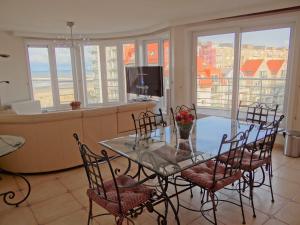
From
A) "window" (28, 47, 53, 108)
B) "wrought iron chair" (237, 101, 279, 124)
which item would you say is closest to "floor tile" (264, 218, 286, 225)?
"wrought iron chair" (237, 101, 279, 124)

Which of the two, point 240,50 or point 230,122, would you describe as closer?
point 230,122

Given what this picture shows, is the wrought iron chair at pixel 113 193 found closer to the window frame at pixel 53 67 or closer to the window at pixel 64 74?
the window frame at pixel 53 67

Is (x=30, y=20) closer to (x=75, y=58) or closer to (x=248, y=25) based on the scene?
(x=75, y=58)

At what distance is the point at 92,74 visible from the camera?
7.34 meters

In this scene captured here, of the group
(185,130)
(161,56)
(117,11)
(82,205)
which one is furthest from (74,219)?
(161,56)

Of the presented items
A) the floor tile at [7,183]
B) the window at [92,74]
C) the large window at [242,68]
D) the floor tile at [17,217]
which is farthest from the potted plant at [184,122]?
the window at [92,74]

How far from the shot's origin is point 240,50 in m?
4.65

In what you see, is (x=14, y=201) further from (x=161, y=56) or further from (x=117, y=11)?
(x=161, y=56)

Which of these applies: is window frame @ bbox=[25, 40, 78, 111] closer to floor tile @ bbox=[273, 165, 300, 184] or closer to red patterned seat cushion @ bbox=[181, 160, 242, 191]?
red patterned seat cushion @ bbox=[181, 160, 242, 191]

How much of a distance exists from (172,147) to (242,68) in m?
3.00

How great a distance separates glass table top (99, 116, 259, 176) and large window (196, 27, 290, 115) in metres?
1.69

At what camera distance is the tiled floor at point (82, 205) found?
2.39 meters

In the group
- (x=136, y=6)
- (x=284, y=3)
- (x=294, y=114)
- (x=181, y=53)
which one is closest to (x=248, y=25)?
(x=284, y=3)

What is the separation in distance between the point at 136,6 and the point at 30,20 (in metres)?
2.28
